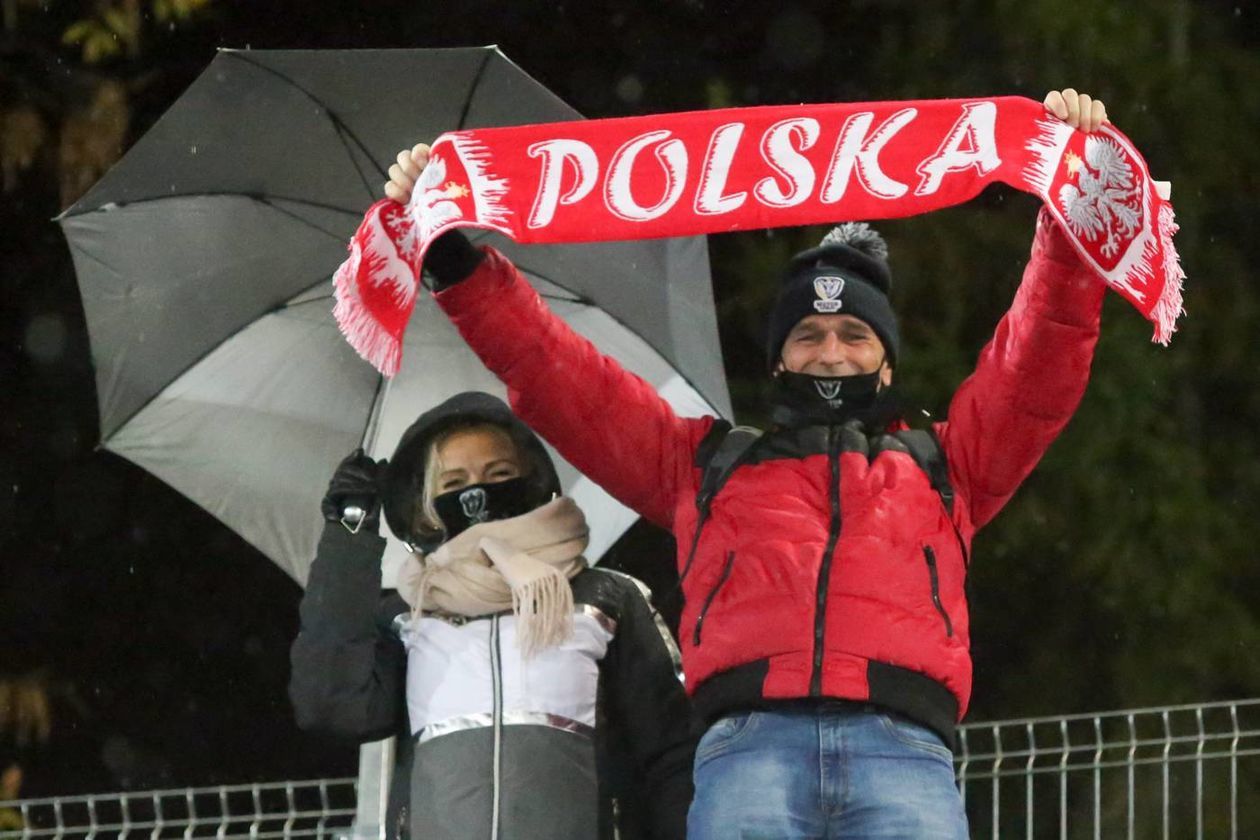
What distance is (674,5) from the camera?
7941 millimetres

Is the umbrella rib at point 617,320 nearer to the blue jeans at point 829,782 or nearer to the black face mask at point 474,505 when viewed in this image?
the black face mask at point 474,505

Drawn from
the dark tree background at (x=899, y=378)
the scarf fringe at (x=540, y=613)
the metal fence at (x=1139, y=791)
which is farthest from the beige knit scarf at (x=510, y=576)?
the dark tree background at (x=899, y=378)

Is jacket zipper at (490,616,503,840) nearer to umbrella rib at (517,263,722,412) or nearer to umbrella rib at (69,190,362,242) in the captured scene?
umbrella rib at (517,263,722,412)

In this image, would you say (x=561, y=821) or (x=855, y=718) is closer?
(x=855, y=718)

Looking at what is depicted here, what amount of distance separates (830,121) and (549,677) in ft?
3.66

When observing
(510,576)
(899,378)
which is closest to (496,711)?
(510,576)

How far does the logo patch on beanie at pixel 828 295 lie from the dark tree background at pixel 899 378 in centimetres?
386

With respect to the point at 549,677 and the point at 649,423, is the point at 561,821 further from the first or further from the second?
the point at 649,423

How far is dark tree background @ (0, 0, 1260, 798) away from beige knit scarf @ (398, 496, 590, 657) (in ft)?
12.7

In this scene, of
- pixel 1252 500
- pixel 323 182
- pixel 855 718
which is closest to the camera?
pixel 855 718

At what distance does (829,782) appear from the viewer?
325 centimetres

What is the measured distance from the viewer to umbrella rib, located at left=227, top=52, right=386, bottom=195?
13.2 feet

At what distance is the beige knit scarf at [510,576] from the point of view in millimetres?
3656

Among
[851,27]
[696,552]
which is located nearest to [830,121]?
[696,552]
